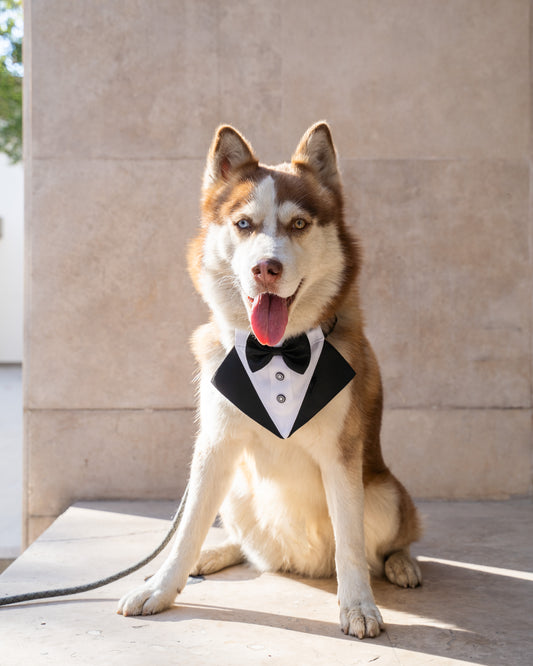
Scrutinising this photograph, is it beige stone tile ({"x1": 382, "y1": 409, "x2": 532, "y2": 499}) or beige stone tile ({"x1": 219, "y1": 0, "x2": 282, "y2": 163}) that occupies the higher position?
beige stone tile ({"x1": 219, "y1": 0, "x2": 282, "y2": 163})

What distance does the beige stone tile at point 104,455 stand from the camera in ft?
12.6

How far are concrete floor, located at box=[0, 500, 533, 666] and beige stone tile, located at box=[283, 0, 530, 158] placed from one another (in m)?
2.22

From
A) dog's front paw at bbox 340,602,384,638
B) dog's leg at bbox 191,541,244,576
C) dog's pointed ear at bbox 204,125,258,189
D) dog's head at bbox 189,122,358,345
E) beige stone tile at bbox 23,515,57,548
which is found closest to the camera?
dog's front paw at bbox 340,602,384,638

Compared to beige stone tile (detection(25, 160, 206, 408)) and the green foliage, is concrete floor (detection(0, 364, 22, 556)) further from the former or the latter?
the green foliage

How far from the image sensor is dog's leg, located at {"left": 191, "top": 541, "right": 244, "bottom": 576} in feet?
8.72

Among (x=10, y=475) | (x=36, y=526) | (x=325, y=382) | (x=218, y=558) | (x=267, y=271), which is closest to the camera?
(x=267, y=271)

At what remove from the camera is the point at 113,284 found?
3.92 meters

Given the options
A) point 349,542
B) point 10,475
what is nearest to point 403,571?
point 349,542

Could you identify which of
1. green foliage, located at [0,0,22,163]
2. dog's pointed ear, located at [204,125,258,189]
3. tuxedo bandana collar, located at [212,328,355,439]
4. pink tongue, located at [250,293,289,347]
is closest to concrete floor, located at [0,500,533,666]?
tuxedo bandana collar, located at [212,328,355,439]

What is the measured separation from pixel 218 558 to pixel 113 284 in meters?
1.82

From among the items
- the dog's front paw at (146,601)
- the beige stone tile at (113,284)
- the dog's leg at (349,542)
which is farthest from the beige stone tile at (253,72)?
the dog's front paw at (146,601)

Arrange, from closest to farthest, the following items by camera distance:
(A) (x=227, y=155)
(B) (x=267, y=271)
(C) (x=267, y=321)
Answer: (B) (x=267, y=271) → (C) (x=267, y=321) → (A) (x=227, y=155)

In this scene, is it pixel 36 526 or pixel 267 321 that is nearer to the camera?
pixel 267 321

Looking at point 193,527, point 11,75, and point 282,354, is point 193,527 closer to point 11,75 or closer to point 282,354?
point 282,354
